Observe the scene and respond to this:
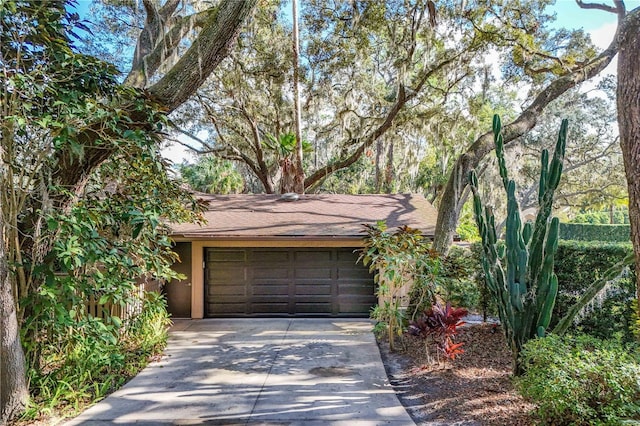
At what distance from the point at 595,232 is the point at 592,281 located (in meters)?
22.5

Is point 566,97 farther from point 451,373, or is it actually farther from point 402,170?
point 451,373

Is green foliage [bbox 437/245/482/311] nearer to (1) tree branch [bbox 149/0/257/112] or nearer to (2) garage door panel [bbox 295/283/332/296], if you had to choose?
(2) garage door panel [bbox 295/283/332/296]

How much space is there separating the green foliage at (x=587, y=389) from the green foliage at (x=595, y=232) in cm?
2286

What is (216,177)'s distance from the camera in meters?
17.8

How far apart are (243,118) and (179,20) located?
3809 millimetres

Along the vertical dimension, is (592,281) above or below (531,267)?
below

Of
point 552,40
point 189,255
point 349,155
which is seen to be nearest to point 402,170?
point 349,155

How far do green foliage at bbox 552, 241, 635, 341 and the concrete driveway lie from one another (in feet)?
10.4

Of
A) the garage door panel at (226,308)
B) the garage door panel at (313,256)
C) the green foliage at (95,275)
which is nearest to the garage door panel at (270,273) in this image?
the garage door panel at (313,256)

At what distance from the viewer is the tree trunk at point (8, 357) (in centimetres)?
392

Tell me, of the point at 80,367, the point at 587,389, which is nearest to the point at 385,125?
the point at 587,389

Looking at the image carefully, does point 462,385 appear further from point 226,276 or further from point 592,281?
point 226,276

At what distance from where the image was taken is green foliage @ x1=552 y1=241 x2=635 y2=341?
552cm

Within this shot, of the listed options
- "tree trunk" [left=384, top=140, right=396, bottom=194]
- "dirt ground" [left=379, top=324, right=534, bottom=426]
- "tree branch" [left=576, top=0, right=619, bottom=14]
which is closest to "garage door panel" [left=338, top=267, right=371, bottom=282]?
"dirt ground" [left=379, top=324, right=534, bottom=426]
